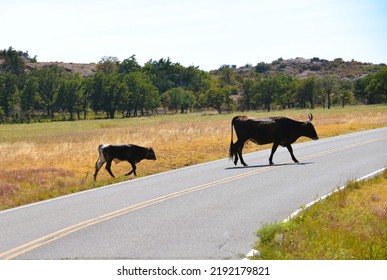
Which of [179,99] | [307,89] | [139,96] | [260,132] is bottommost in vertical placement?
[260,132]

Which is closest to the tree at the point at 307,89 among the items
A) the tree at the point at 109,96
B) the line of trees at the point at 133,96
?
the line of trees at the point at 133,96

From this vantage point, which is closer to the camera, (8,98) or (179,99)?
(8,98)

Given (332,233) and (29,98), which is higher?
(29,98)

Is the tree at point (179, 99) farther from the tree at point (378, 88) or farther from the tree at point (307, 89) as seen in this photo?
the tree at point (378, 88)

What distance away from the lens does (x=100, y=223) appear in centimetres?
1118

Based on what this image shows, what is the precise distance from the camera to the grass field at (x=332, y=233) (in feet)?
27.1

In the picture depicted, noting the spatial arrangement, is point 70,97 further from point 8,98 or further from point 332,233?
point 332,233

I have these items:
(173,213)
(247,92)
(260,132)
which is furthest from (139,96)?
(173,213)

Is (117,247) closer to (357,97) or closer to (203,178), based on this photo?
(203,178)

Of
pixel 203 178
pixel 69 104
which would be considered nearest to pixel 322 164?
pixel 203 178

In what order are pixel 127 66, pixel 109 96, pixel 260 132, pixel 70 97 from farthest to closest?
1. pixel 127 66
2. pixel 109 96
3. pixel 70 97
4. pixel 260 132

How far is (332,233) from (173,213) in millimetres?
3762

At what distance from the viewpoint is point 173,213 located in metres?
12.0

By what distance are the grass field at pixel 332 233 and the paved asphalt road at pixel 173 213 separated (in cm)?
51
